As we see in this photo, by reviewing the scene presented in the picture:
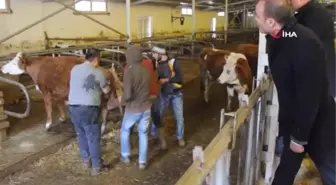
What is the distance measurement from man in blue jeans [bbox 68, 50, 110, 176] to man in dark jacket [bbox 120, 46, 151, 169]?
0.29 m

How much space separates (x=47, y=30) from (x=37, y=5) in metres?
0.74

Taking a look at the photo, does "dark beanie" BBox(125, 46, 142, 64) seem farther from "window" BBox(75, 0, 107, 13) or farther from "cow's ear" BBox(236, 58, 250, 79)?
"window" BBox(75, 0, 107, 13)

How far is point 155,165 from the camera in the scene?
174 inches

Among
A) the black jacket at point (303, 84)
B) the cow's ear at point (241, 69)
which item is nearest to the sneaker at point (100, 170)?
the black jacket at point (303, 84)

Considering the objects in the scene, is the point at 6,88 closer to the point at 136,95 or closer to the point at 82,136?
the point at 82,136

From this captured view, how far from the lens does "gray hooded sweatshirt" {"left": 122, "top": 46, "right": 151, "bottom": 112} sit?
12.7 ft

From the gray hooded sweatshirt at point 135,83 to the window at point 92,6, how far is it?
7.45 meters

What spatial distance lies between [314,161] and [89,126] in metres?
2.52

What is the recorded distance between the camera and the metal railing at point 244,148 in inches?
49.1

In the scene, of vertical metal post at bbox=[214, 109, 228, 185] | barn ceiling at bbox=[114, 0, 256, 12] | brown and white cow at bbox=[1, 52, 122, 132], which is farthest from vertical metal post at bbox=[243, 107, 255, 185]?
barn ceiling at bbox=[114, 0, 256, 12]

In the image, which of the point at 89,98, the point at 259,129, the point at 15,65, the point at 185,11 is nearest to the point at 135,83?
the point at 89,98

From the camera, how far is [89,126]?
397 centimetres

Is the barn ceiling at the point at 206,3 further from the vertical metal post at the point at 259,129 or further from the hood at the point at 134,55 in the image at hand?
the vertical metal post at the point at 259,129

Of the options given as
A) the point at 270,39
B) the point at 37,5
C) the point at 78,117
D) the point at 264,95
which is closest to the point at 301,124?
the point at 270,39
